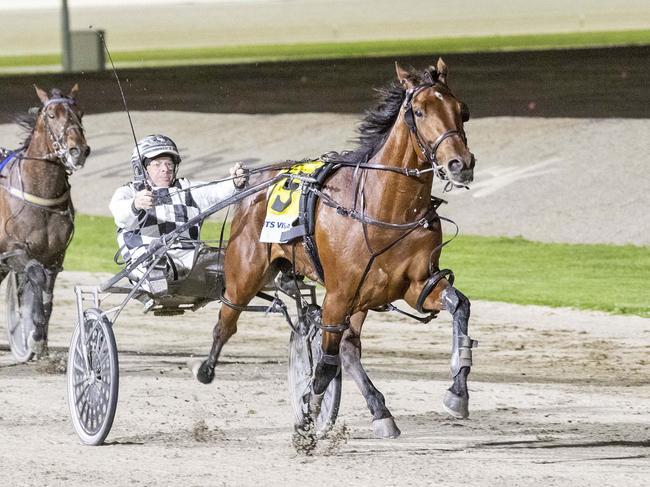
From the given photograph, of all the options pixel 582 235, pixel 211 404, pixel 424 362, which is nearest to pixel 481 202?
pixel 582 235

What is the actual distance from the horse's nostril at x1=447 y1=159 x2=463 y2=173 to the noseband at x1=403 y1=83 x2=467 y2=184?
76 millimetres

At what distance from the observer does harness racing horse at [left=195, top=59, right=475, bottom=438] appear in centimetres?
696

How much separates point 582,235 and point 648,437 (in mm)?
10106

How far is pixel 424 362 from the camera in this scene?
1133 cm

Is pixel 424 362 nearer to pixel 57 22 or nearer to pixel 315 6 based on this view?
pixel 57 22

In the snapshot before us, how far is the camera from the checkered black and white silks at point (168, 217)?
8.56m

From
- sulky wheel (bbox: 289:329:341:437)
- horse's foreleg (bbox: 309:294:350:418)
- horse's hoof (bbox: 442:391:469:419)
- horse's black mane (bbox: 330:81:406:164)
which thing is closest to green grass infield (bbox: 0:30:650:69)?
sulky wheel (bbox: 289:329:341:437)

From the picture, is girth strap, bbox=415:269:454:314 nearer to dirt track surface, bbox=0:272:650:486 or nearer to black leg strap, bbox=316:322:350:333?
black leg strap, bbox=316:322:350:333

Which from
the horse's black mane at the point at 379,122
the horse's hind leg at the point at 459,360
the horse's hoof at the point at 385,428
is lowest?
the horse's hoof at the point at 385,428

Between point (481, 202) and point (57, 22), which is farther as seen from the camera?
point (57, 22)

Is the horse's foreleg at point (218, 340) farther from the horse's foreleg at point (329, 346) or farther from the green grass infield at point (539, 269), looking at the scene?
the green grass infield at point (539, 269)

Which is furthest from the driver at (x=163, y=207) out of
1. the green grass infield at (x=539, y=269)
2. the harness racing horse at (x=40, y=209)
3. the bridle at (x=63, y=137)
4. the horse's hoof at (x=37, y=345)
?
the green grass infield at (x=539, y=269)

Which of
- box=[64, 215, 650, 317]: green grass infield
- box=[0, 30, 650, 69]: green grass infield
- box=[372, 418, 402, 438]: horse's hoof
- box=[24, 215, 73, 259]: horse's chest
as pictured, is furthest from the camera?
box=[0, 30, 650, 69]: green grass infield

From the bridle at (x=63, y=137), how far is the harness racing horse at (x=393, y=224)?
3241 mm
